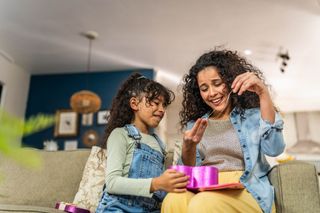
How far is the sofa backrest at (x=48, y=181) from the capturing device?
166cm

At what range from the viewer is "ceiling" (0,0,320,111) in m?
3.16

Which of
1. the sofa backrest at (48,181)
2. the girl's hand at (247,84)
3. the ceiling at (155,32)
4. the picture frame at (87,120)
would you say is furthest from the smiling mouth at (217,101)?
the picture frame at (87,120)

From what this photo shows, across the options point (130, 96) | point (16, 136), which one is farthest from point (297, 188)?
point (16, 136)

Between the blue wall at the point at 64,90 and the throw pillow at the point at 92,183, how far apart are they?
3.07 meters

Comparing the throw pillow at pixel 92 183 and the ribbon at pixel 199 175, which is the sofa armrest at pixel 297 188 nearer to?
the ribbon at pixel 199 175

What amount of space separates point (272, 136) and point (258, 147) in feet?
0.32

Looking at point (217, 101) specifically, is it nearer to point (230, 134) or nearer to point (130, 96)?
point (230, 134)

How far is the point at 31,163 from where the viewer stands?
202mm

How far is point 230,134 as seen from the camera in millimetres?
1312

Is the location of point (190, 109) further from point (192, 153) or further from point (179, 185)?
point (179, 185)

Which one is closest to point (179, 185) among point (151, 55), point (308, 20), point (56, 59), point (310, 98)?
point (308, 20)

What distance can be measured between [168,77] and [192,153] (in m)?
3.94

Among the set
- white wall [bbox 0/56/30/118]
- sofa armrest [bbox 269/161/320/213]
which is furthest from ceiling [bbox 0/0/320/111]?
sofa armrest [bbox 269/161/320/213]

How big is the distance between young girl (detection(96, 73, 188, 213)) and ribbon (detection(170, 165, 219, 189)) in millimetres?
28
